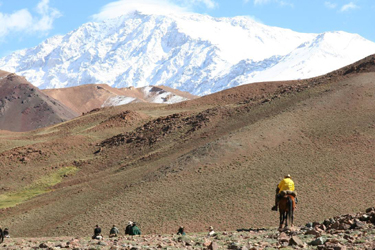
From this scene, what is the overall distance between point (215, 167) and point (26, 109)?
146 meters

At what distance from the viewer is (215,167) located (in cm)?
4975

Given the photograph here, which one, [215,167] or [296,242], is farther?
[215,167]

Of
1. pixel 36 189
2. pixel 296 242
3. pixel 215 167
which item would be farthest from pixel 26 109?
Answer: pixel 296 242

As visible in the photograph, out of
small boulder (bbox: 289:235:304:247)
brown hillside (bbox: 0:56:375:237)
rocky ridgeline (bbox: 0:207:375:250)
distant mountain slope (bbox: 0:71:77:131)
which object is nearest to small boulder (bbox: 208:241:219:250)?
rocky ridgeline (bbox: 0:207:375:250)

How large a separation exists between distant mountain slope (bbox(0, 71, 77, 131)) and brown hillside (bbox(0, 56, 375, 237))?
318 feet

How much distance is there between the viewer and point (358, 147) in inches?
1949

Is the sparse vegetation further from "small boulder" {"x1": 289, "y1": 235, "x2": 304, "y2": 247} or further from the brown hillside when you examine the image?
"small boulder" {"x1": 289, "y1": 235, "x2": 304, "y2": 247}

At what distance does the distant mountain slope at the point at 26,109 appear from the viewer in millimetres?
179250

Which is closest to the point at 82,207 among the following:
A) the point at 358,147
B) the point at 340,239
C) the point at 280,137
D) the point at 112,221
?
the point at 112,221

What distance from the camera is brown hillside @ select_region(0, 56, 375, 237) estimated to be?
131ft

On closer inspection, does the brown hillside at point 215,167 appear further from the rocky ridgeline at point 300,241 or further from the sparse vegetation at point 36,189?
the rocky ridgeline at point 300,241

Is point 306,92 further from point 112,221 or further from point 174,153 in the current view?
point 112,221

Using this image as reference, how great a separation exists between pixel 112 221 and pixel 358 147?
21346 millimetres

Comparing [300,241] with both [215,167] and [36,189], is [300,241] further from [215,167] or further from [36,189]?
[36,189]
